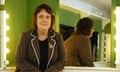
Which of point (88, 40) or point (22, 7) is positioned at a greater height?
point (22, 7)

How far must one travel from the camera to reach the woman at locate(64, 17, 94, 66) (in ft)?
5.33

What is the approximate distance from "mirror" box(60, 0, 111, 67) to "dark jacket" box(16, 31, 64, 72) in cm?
36

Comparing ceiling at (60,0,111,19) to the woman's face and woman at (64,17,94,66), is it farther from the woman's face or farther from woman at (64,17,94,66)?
the woman's face

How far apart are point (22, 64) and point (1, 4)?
51 cm

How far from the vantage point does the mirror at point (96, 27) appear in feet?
5.58

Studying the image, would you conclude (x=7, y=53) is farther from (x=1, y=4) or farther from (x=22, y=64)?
(x=22, y=64)

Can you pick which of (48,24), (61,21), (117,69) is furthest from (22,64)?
(117,69)

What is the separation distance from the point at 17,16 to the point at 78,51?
500mm

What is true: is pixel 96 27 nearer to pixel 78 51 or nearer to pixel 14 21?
pixel 78 51

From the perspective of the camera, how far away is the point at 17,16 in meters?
1.77

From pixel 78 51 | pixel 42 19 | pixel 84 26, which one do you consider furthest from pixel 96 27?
pixel 42 19

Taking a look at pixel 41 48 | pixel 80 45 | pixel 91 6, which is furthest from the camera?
pixel 91 6

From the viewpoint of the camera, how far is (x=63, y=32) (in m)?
1.74

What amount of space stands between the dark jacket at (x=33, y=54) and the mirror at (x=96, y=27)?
365mm
